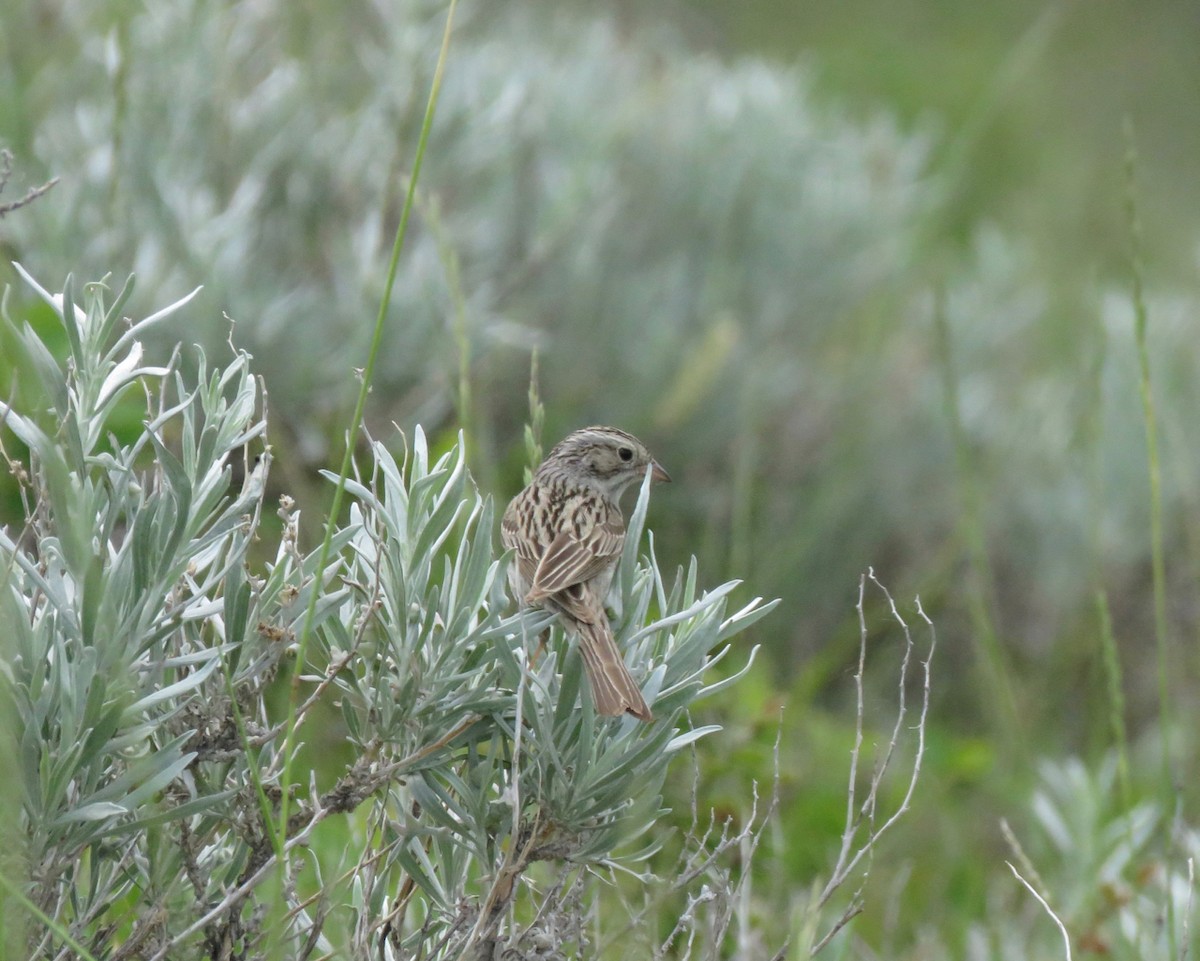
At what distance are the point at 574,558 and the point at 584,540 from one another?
0.12 metres

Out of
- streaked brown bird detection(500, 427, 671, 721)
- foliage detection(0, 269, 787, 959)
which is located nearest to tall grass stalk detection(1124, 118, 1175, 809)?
streaked brown bird detection(500, 427, 671, 721)

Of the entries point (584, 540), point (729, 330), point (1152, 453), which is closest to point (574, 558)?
point (584, 540)

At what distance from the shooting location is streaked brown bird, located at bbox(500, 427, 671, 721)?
1841 millimetres

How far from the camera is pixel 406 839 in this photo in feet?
6.23

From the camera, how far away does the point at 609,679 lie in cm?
181

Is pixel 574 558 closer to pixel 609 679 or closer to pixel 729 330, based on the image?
pixel 609 679

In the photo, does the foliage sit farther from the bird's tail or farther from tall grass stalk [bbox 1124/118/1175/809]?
tall grass stalk [bbox 1124/118/1175/809]

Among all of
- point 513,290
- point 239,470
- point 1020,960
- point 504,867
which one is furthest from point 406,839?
point 513,290

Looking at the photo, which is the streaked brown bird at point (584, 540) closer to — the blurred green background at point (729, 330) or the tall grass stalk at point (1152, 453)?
the blurred green background at point (729, 330)

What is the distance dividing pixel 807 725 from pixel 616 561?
7.56 feet

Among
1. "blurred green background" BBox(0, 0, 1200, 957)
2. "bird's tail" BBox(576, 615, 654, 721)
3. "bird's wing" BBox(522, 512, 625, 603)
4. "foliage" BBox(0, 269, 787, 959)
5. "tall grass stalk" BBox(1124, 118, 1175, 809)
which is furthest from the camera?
"blurred green background" BBox(0, 0, 1200, 957)

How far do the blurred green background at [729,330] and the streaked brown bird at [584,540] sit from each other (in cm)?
57

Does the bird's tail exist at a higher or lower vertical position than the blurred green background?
higher

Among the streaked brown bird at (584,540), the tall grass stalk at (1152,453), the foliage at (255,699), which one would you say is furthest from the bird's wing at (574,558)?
the tall grass stalk at (1152,453)
